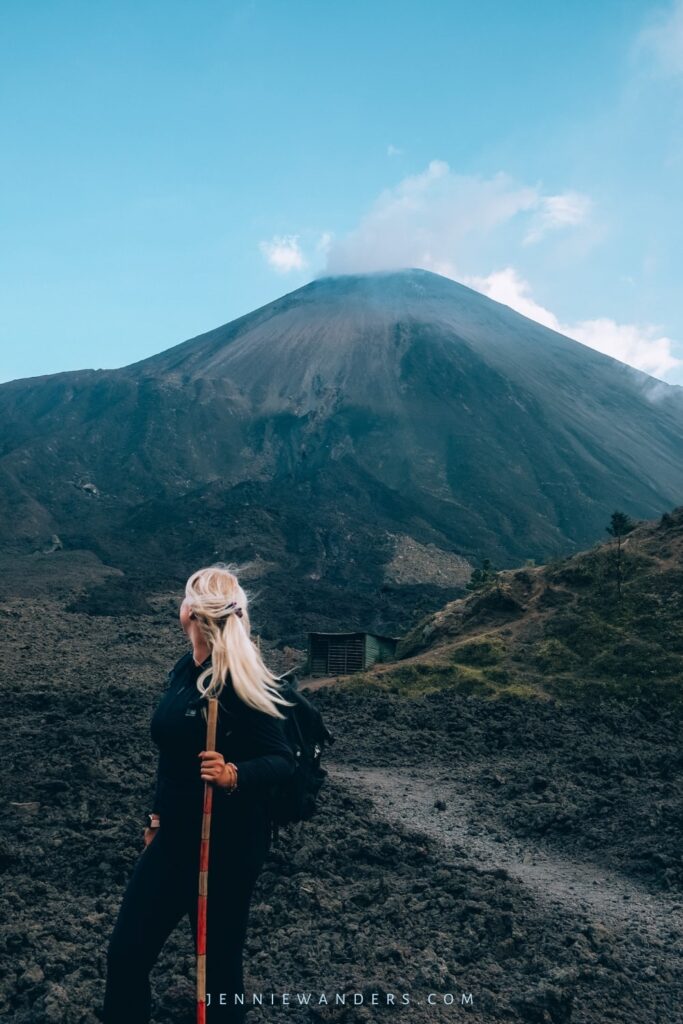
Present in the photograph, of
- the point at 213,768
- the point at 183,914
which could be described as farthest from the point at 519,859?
the point at 213,768

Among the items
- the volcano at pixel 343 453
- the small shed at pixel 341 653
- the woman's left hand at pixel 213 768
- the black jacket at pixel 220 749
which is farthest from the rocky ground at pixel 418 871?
the volcano at pixel 343 453

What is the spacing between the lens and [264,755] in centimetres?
354

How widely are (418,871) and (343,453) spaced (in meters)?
82.5

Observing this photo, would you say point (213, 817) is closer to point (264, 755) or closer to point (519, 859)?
point (264, 755)

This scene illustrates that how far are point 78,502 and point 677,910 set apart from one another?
7237 centimetres

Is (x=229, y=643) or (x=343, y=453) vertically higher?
(x=343, y=453)

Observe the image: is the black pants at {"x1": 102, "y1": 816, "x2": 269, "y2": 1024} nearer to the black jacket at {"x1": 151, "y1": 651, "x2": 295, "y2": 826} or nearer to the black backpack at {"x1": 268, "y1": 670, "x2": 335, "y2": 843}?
the black jacket at {"x1": 151, "y1": 651, "x2": 295, "y2": 826}

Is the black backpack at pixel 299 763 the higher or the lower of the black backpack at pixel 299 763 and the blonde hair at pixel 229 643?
the lower

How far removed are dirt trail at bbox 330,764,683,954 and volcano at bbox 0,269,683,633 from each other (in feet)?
83.3

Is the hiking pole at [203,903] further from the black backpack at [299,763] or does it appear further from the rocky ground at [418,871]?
the rocky ground at [418,871]

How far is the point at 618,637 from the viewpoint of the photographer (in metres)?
23.0

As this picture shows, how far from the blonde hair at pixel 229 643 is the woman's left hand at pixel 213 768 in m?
0.25

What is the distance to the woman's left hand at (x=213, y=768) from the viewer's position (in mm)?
3338

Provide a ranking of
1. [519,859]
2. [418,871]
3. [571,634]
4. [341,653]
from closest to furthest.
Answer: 1. [418,871]
2. [519,859]
3. [571,634]
4. [341,653]
